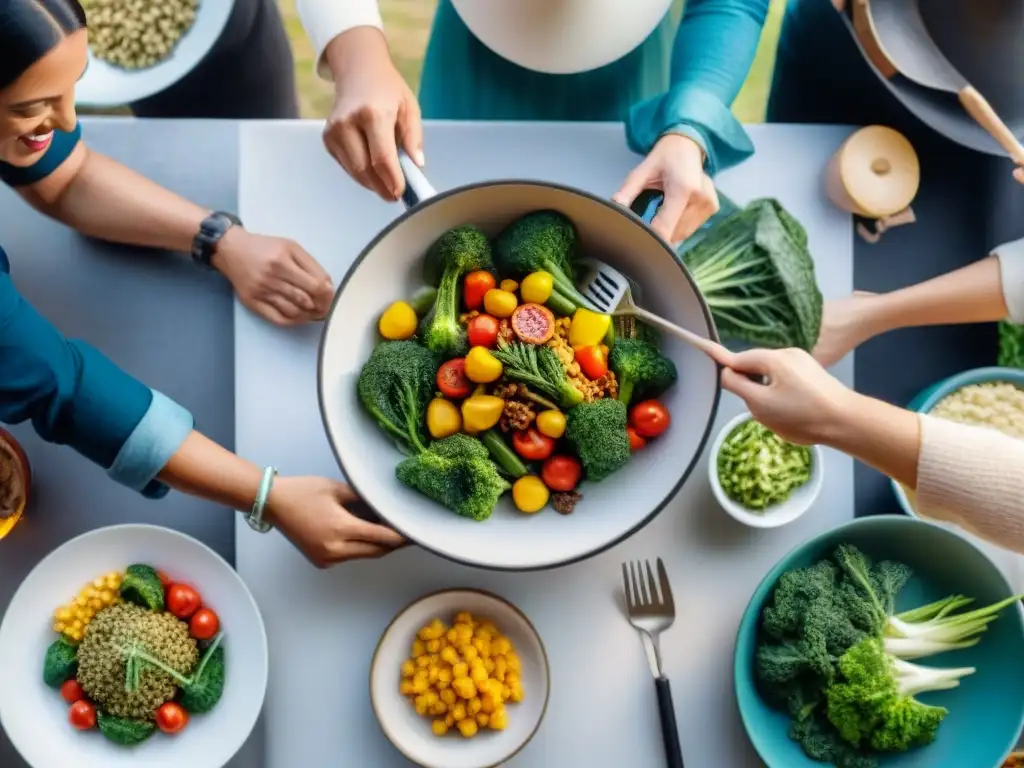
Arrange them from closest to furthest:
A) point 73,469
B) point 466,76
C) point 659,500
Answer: point 659,500 → point 73,469 → point 466,76

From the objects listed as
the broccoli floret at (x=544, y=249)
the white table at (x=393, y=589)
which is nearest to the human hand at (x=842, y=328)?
the white table at (x=393, y=589)

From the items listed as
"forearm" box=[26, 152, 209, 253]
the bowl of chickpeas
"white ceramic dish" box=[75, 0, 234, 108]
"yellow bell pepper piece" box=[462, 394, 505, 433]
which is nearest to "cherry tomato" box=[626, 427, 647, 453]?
"yellow bell pepper piece" box=[462, 394, 505, 433]

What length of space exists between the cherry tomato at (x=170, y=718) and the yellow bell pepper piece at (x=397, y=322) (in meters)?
0.48

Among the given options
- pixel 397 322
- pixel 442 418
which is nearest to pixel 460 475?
pixel 442 418

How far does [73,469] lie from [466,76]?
721 millimetres

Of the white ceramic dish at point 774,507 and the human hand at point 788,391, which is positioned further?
the white ceramic dish at point 774,507

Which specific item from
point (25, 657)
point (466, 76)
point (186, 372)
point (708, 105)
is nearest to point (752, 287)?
point (708, 105)

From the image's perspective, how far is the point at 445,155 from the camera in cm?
116

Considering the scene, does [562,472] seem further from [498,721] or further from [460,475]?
[498,721]

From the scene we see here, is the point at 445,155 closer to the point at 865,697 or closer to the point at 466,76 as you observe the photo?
the point at 466,76

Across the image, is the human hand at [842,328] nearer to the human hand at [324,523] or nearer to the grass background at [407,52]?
the human hand at [324,523]

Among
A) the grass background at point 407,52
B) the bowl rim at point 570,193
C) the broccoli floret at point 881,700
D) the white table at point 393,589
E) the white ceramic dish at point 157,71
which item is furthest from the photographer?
the grass background at point 407,52

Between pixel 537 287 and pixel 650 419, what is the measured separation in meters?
0.18

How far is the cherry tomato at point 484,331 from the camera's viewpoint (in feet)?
3.15
